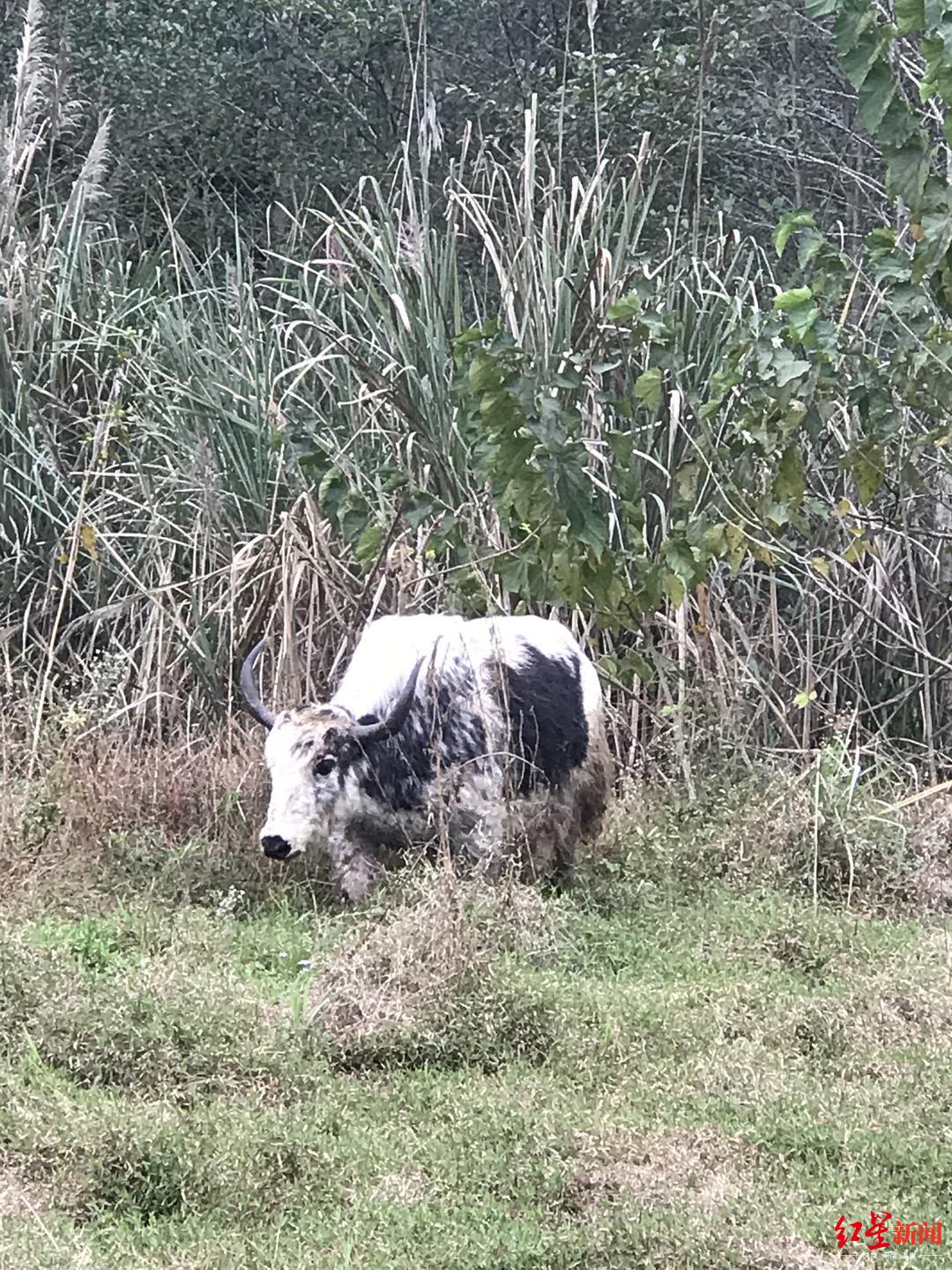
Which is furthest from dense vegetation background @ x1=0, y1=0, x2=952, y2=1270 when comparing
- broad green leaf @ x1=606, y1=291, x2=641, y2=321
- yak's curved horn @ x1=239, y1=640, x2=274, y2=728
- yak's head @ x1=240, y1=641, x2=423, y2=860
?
yak's curved horn @ x1=239, y1=640, x2=274, y2=728

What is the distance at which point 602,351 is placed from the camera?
20.5 ft

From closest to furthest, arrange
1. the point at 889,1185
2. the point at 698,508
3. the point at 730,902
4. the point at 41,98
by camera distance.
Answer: the point at 889,1185
the point at 730,902
the point at 698,508
the point at 41,98

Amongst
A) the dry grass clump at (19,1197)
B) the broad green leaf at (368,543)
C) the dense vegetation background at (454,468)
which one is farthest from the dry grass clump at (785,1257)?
the broad green leaf at (368,543)

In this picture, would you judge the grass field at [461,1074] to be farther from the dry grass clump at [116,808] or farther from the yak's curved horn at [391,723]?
the yak's curved horn at [391,723]

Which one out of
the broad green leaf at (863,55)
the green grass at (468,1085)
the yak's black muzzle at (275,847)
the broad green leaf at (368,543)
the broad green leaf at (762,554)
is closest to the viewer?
the green grass at (468,1085)

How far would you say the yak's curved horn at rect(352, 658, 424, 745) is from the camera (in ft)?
16.3

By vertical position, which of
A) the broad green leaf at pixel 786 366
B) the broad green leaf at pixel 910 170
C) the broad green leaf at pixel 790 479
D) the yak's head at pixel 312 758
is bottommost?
the yak's head at pixel 312 758

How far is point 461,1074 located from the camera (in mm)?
3816

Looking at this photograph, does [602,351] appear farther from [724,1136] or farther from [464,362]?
[724,1136]

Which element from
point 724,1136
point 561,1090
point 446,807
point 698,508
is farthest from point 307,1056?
point 698,508

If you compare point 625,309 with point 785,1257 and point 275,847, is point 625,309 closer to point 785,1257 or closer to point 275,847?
point 275,847

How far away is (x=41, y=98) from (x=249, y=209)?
125 inches

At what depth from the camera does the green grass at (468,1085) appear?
10.2 ft

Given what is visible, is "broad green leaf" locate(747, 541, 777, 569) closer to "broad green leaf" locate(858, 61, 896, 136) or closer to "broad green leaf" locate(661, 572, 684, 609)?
"broad green leaf" locate(661, 572, 684, 609)
